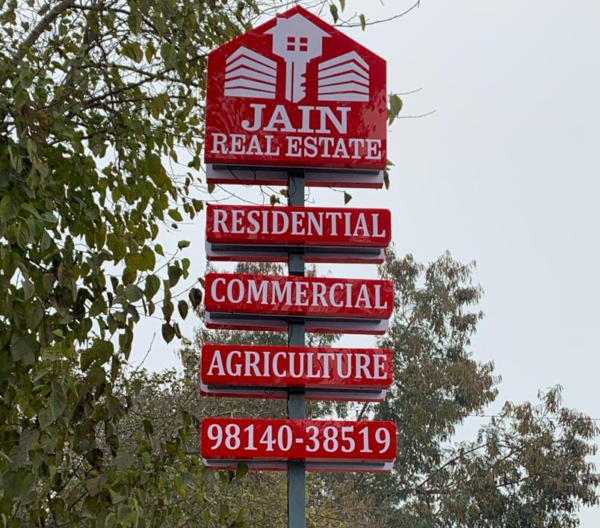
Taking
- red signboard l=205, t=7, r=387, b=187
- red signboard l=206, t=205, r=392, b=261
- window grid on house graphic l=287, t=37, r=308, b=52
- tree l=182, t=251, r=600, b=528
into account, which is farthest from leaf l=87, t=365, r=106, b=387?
tree l=182, t=251, r=600, b=528

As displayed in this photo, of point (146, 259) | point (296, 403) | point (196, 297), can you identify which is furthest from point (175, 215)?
point (296, 403)

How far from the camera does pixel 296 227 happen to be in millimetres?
6090

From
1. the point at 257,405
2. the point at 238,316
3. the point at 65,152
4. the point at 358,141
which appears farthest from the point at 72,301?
the point at 257,405

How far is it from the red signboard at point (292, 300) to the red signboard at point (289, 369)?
0.66 feet

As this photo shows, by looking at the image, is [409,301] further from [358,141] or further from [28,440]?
[28,440]

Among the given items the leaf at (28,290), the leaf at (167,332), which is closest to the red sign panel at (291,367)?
the leaf at (167,332)

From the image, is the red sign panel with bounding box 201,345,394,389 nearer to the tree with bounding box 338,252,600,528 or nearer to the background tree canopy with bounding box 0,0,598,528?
the background tree canopy with bounding box 0,0,598,528

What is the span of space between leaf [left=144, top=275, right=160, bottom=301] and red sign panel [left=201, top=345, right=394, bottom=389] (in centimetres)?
160

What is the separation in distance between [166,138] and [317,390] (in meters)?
1.58

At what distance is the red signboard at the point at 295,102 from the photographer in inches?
248

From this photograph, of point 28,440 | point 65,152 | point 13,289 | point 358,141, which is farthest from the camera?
point 358,141

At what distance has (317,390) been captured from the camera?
5941 mm

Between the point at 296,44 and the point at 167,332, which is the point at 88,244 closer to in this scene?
the point at 167,332

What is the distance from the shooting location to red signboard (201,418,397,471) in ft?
18.4
